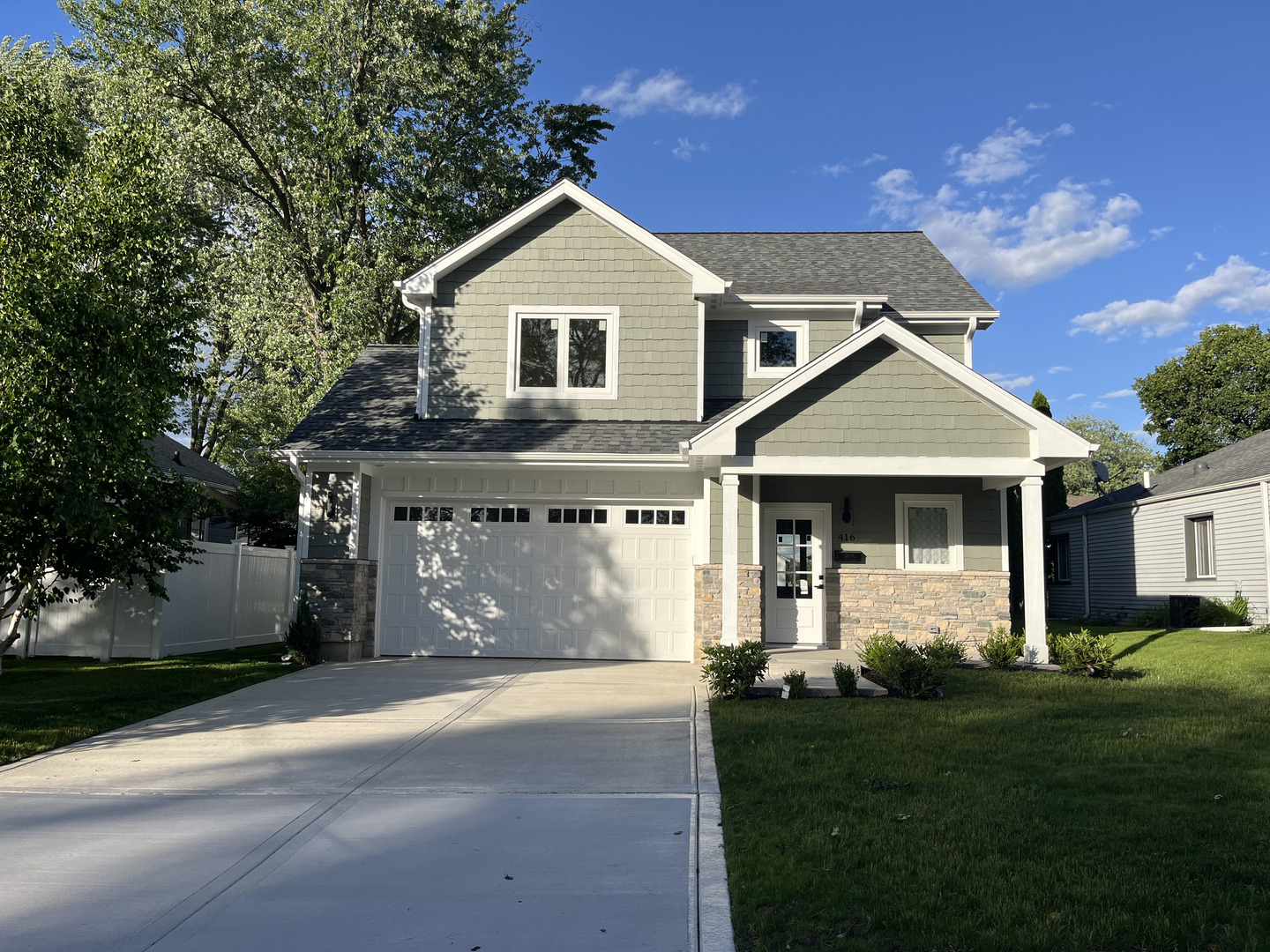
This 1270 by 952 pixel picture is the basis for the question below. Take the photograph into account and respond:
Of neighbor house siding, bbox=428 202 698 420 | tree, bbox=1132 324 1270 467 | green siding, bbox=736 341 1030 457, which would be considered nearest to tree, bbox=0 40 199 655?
neighbor house siding, bbox=428 202 698 420

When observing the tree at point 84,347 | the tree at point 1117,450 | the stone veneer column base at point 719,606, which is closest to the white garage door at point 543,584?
the stone veneer column base at point 719,606

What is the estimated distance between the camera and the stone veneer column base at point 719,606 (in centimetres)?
1280

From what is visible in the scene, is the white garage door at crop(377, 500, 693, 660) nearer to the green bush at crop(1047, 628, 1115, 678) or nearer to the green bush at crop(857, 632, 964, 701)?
the green bush at crop(857, 632, 964, 701)

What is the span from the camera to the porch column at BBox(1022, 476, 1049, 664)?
11.6 metres

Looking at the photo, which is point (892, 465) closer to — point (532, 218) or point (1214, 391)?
point (532, 218)

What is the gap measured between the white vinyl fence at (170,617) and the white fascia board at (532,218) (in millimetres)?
5248

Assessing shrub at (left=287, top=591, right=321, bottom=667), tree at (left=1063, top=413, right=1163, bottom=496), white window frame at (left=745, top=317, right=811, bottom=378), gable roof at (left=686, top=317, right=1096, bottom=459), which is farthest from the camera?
tree at (left=1063, top=413, right=1163, bottom=496)

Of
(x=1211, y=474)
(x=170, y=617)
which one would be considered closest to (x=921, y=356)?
(x=170, y=617)

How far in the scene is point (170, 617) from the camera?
1423 cm

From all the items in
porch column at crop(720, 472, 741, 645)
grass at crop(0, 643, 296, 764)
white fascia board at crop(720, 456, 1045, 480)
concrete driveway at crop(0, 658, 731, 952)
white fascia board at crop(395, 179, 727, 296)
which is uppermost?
white fascia board at crop(395, 179, 727, 296)

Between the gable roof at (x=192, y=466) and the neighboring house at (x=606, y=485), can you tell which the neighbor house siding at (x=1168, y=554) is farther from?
the gable roof at (x=192, y=466)

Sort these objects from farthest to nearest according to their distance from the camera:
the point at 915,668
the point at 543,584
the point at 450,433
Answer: the point at 450,433, the point at 543,584, the point at 915,668

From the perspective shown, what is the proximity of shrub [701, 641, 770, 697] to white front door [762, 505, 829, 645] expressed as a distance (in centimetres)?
446

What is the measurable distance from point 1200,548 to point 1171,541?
0.74 meters
